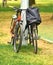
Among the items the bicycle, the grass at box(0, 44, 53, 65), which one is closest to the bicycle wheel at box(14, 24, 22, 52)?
the bicycle

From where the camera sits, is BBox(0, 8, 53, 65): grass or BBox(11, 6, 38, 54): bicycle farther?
BBox(11, 6, 38, 54): bicycle

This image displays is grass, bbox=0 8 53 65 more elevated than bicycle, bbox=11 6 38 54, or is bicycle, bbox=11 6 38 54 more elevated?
bicycle, bbox=11 6 38 54

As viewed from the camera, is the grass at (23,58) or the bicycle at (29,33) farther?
the bicycle at (29,33)

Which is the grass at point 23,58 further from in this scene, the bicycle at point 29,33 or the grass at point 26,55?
the bicycle at point 29,33

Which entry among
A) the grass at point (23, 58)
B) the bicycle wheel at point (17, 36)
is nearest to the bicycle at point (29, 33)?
the bicycle wheel at point (17, 36)

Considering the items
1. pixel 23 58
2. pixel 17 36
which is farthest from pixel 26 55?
pixel 17 36

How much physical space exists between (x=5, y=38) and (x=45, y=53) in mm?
3151

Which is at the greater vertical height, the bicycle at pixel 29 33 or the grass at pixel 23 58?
the bicycle at pixel 29 33

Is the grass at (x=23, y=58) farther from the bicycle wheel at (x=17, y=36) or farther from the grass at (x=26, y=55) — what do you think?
the bicycle wheel at (x=17, y=36)

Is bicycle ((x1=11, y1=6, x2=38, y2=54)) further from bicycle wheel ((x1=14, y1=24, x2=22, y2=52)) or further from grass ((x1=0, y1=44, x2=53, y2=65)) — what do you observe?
grass ((x1=0, y1=44, x2=53, y2=65))

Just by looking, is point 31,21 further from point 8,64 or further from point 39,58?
point 8,64

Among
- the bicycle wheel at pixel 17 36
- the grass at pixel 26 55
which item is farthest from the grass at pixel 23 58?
the bicycle wheel at pixel 17 36

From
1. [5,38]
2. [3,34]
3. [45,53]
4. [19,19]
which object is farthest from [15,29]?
[3,34]

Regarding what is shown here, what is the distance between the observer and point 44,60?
29.2 feet
